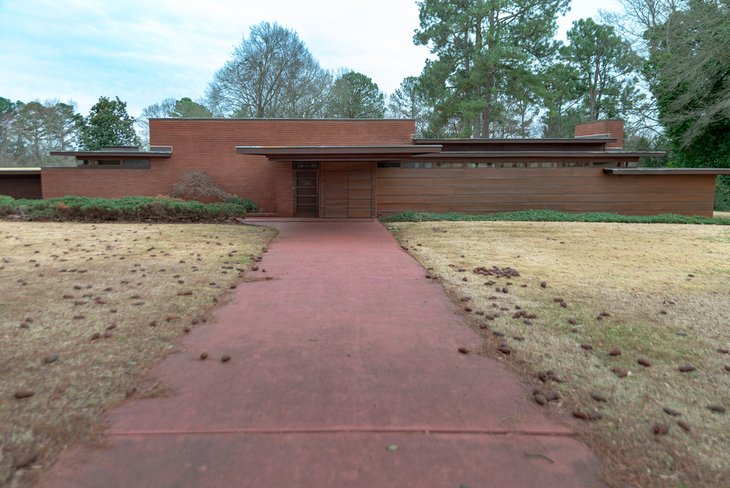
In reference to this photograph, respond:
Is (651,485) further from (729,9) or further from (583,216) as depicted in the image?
(583,216)

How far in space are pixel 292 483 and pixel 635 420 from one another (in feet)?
7.05

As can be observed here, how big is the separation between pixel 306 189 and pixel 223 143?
13.6 feet

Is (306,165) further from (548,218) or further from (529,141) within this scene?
(529,141)

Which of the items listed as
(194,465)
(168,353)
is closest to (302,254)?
(168,353)

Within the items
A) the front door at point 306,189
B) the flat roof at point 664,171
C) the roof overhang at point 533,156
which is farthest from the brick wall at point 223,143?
the flat roof at point 664,171

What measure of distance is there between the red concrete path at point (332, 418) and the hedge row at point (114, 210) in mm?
10823

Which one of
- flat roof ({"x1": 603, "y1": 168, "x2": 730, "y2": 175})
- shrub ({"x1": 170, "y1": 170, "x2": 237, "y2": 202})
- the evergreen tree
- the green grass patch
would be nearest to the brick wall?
shrub ({"x1": 170, "y1": 170, "x2": 237, "y2": 202})

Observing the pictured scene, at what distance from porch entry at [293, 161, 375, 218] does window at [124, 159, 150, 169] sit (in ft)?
20.9

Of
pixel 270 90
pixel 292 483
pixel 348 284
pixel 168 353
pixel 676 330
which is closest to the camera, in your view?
pixel 292 483

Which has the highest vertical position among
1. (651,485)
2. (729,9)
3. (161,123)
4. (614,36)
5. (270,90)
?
(614,36)

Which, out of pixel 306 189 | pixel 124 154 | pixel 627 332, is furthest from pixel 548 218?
pixel 124 154

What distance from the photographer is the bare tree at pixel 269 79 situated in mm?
37125

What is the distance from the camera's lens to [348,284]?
696 centimetres

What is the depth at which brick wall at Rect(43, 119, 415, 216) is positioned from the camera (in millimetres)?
19766
